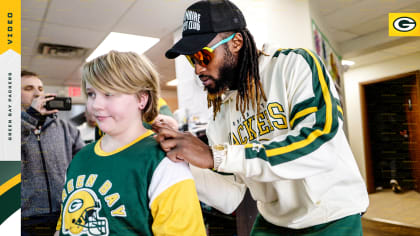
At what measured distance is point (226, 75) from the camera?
2.34 feet

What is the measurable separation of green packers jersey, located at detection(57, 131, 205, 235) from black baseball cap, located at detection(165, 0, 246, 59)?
0.85 ft

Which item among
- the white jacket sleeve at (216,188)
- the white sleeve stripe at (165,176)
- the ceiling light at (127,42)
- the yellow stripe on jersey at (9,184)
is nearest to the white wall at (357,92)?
the white jacket sleeve at (216,188)

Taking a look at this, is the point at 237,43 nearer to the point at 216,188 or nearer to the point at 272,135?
the point at 272,135

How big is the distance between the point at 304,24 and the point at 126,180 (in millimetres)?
1311

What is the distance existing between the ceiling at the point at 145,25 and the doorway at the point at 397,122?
99mm

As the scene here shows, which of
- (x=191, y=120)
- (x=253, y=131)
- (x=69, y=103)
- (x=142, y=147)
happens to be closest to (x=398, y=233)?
(x=253, y=131)

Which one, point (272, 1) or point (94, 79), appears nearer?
point (94, 79)

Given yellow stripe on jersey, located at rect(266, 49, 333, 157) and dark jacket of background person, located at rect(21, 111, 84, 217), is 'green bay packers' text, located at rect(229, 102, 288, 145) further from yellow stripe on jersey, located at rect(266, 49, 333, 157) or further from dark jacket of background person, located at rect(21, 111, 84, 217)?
dark jacket of background person, located at rect(21, 111, 84, 217)

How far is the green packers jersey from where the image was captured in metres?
0.61

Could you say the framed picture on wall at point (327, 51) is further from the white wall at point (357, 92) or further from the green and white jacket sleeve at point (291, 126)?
the green and white jacket sleeve at point (291, 126)

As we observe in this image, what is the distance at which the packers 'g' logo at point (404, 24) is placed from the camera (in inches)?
33.0

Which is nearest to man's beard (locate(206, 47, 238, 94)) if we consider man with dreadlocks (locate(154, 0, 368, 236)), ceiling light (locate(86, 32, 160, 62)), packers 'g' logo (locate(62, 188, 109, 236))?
man with dreadlocks (locate(154, 0, 368, 236))

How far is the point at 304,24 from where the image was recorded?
150 centimetres

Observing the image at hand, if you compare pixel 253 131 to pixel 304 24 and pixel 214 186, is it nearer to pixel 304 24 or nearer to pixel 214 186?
pixel 214 186
